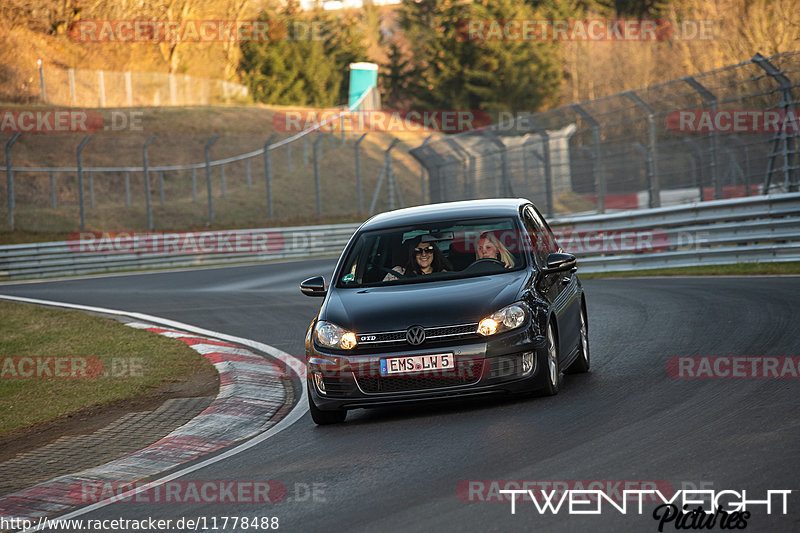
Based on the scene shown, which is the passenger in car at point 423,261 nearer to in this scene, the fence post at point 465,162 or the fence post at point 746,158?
the fence post at point 746,158

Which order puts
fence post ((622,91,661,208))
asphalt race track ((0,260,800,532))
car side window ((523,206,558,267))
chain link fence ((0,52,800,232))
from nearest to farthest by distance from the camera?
1. asphalt race track ((0,260,800,532))
2. car side window ((523,206,558,267))
3. chain link fence ((0,52,800,232))
4. fence post ((622,91,661,208))

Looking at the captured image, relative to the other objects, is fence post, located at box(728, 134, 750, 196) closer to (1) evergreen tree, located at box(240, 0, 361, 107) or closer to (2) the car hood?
(2) the car hood

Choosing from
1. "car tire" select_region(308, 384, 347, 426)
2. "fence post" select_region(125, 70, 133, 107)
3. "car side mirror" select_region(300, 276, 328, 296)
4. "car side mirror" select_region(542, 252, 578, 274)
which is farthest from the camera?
"fence post" select_region(125, 70, 133, 107)

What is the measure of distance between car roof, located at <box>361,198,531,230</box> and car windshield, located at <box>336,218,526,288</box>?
8 cm

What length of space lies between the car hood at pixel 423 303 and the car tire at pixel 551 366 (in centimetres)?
42

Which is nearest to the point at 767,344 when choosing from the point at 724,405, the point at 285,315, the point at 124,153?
the point at 724,405

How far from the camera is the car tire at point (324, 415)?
25.6 feet

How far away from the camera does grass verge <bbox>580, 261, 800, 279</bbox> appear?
16109mm

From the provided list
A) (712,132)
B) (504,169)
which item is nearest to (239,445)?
(712,132)

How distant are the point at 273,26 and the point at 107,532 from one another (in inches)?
2888

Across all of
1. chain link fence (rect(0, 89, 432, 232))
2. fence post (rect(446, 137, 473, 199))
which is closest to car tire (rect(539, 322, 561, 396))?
fence post (rect(446, 137, 473, 199))

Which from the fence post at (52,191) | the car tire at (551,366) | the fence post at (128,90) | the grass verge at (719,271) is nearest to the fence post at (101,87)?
the fence post at (128,90)

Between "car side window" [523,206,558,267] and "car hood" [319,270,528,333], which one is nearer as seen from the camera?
"car hood" [319,270,528,333]

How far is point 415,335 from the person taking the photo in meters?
7.34
